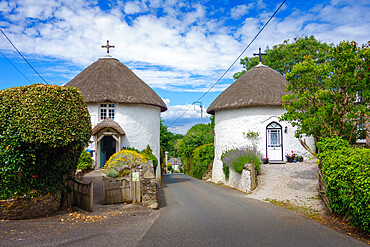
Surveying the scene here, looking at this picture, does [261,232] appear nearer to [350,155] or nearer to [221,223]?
[221,223]

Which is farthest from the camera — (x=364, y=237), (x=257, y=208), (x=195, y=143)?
(x=195, y=143)

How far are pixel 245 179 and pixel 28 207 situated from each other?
993cm

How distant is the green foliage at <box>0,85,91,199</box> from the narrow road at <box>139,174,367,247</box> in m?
3.35

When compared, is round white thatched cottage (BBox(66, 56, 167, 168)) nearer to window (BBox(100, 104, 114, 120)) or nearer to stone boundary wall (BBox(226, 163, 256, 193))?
window (BBox(100, 104, 114, 120))

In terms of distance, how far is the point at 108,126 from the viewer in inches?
666

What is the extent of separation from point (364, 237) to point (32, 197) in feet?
26.7

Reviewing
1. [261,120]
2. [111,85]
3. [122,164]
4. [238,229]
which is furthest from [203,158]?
[238,229]

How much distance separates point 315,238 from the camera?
6.16 meters

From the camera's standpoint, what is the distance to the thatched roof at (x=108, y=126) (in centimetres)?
1675

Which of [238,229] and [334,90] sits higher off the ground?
[334,90]

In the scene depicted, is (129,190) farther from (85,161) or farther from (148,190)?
(85,161)

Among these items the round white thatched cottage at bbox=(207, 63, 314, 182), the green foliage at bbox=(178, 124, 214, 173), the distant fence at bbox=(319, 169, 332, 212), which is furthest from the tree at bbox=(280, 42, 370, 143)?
the green foliage at bbox=(178, 124, 214, 173)

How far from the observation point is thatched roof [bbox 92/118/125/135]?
16.7m

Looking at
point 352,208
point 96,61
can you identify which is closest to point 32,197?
point 352,208
